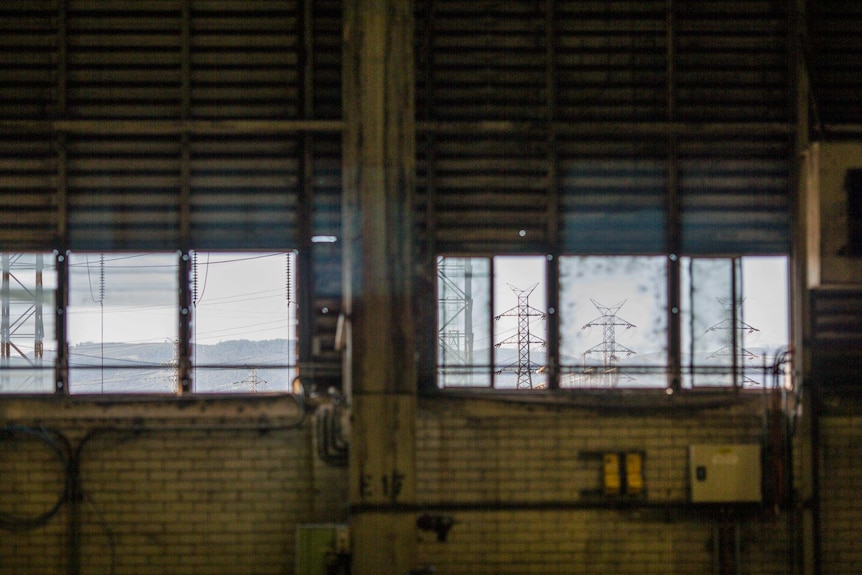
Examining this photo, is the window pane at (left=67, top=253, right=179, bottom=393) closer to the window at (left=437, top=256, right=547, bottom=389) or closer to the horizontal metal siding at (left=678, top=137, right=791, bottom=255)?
the window at (left=437, top=256, right=547, bottom=389)

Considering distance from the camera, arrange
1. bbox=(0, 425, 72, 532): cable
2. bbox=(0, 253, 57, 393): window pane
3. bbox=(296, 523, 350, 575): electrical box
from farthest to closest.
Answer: bbox=(0, 253, 57, 393): window pane
bbox=(0, 425, 72, 532): cable
bbox=(296, 523, 350, 575): electrical box

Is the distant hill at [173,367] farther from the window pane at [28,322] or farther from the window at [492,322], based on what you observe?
the window at [492,322]

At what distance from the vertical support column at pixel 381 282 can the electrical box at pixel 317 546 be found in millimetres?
281

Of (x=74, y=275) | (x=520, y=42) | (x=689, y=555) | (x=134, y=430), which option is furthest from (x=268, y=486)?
(x=520, y=42)

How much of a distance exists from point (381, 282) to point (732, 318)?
3.66 m

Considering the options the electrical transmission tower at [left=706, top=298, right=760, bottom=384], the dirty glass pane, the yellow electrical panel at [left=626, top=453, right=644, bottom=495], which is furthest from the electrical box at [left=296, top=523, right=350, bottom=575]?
the electrical transmission tower at [left=706, top=298, right=760, bottom=384]

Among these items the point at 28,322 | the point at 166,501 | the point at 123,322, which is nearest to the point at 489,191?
the point at 123,322

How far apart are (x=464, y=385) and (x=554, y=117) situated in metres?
2.78

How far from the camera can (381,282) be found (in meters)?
6.64

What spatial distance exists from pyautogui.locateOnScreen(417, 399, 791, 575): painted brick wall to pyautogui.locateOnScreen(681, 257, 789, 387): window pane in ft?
1.63

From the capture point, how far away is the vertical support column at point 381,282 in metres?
6.56

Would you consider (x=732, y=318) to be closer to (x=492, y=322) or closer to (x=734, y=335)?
(x=734, y=335)

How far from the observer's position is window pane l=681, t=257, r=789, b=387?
25.9ft

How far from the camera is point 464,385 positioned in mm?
7809
